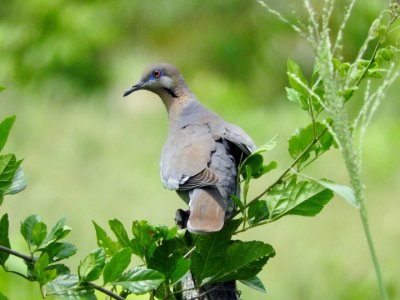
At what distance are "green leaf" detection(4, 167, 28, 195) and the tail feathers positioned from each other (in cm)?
38

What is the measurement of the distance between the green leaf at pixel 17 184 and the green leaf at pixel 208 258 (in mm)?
316

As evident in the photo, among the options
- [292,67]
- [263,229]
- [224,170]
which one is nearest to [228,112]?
[263,229]

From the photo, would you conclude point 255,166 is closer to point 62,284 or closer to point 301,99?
point 301,99

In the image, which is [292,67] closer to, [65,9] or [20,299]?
[20,299]

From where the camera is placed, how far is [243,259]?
1.69m

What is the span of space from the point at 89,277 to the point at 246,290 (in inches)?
198

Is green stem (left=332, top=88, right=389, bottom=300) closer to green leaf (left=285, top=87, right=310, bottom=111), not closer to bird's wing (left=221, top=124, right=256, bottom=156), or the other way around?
green leaf (left=285, top=87, right=310, bottom=111)

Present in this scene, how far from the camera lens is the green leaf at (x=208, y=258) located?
1681mm

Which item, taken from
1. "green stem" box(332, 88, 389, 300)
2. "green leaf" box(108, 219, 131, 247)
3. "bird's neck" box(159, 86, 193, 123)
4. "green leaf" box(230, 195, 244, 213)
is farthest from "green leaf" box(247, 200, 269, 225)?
"bird's neck" box(159, 86, 193, 123)

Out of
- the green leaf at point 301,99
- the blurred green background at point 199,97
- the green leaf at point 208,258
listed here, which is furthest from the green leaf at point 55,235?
the blurred green background at point 199,97

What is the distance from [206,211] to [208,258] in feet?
1.28

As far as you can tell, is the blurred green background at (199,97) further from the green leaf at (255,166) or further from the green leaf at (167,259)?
the green leaf at (167,259)

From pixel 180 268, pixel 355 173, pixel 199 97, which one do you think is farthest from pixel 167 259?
pixel 199 97

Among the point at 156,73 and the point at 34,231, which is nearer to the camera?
the point at 34,231
